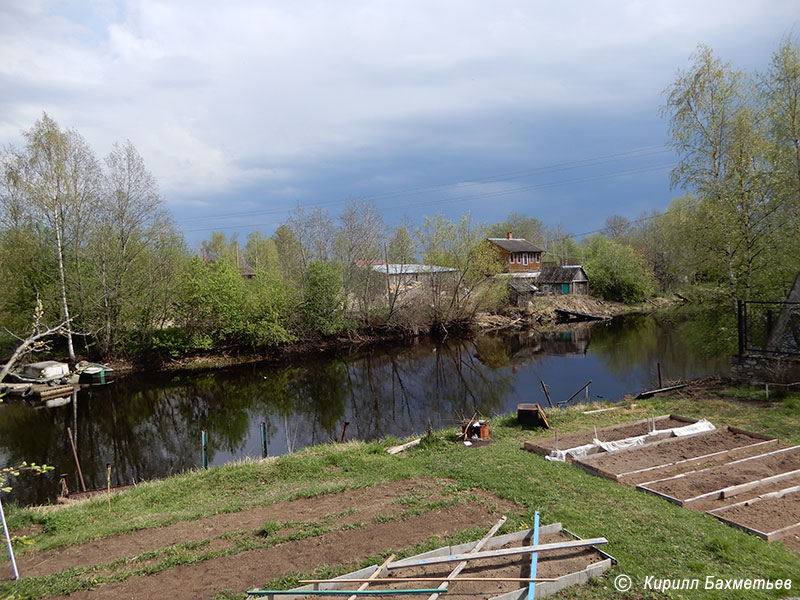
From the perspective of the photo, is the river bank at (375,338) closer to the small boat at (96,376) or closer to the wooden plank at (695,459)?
the small boat at (96,376)

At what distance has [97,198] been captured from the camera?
30938 millimetres

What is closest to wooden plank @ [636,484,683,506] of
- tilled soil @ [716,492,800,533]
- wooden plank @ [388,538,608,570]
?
tilled soil @ [716,492,800,533]

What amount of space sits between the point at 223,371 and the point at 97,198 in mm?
13455

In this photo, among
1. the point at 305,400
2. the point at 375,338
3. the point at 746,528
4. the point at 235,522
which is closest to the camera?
the point at 746,528

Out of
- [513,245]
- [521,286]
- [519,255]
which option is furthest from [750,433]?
[513,245]

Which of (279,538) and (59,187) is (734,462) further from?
(59,187)

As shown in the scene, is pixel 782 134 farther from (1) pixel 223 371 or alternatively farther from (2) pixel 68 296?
(2) pixel 68 296

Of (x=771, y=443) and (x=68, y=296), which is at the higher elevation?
(x=68, y=296)

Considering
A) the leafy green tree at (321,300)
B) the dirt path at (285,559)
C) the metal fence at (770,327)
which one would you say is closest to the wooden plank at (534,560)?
the dirt path at (285,559)

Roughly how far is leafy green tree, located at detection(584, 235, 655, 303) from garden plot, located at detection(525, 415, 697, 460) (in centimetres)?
4682

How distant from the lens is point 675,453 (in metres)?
9.95

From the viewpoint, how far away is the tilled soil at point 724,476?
8000 mm

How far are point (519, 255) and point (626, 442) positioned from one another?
50177mm

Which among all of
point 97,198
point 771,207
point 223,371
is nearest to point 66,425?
point 223,371
